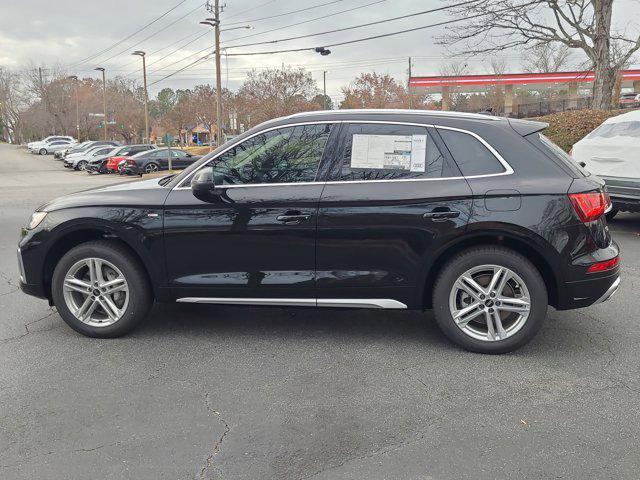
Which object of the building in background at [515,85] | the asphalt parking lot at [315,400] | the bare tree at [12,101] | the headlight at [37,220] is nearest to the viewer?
the asphalt parking lot at [315,400]

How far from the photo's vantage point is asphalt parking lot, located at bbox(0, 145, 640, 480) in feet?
9.33

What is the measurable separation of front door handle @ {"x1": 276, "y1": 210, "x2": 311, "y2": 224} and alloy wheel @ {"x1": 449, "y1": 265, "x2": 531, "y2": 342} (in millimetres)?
1218

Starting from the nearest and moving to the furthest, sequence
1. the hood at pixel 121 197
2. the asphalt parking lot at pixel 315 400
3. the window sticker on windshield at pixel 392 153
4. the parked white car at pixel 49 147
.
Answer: the asphalt parking lot at pixel 315 400 < the window sticker on windshield at pixel 392 153 < the hood at pixel 121 197 < the parked white car at pixel 49 147

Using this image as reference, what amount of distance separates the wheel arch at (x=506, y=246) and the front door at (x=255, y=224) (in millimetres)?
936

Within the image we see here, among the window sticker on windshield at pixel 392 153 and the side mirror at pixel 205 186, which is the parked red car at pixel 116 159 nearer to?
the side mirror at pixel 205 186

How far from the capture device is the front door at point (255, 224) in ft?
13.8

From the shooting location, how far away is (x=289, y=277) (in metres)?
4.26

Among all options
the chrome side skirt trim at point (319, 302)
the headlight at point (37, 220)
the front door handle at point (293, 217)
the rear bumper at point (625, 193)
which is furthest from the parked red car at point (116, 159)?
the front door handle at point (293, 217)

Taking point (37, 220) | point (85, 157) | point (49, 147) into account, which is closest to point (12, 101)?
point (49, 147)

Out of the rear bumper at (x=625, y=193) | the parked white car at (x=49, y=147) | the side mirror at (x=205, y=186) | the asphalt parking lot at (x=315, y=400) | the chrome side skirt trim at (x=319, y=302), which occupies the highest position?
the parked white car at (x=49, y=147)

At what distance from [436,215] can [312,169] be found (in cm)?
99

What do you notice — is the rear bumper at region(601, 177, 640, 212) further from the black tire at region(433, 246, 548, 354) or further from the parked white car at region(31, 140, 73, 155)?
the parked white car at region(31, 140, 73, 155)

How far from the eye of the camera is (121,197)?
4.44 meters

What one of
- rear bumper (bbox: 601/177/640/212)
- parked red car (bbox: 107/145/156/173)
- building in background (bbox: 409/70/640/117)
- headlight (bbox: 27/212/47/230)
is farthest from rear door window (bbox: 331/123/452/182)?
building in background (bbox: 409/70/640/117)
